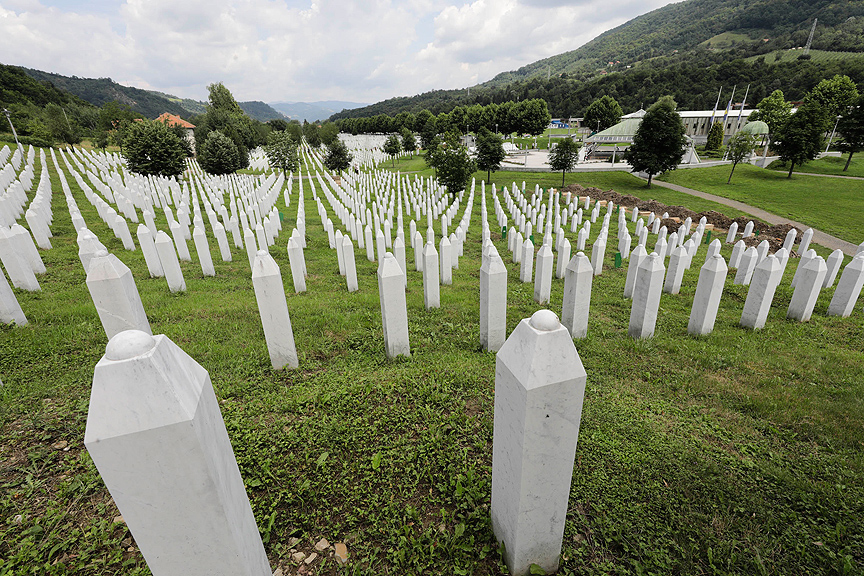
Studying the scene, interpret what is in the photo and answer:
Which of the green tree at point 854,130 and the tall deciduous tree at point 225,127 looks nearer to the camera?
the green tree at point 854,130

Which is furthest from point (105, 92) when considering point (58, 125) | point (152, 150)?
point (152, 150)

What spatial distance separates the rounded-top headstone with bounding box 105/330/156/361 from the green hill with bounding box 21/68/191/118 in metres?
148

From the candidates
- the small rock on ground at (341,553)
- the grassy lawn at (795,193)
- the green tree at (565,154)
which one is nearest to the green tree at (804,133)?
the grassy lawn at (795,193)

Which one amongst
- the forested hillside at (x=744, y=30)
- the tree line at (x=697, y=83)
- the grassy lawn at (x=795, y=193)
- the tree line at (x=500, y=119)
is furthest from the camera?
the forested hillside at (x=744, y=30)

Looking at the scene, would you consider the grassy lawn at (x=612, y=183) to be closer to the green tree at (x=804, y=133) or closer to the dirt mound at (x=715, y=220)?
the dirt mound at (x=715, y=220)

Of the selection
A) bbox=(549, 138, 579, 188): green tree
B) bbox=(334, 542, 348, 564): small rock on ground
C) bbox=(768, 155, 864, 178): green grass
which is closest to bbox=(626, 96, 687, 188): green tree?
bbox=(549, 138, 579, 188): green tree

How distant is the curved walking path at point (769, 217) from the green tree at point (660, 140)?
9.31ft

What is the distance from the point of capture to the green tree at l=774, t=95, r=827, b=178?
27594mm

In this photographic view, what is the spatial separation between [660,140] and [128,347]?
1316 inches

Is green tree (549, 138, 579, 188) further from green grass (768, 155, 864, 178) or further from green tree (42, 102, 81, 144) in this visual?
green tree (42, 102, 81, 144)

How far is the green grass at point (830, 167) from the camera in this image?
99.7ft

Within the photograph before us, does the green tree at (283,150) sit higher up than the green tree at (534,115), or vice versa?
the green tree at (534,115)

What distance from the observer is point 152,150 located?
2192cm

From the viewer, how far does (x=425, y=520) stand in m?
2.73
